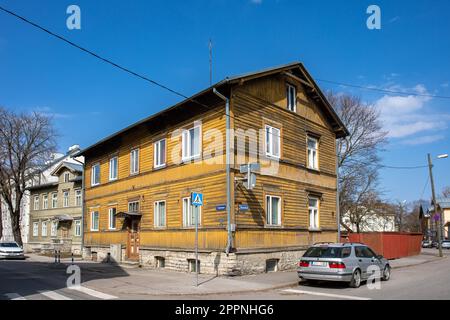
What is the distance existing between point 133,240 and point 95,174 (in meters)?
7.58

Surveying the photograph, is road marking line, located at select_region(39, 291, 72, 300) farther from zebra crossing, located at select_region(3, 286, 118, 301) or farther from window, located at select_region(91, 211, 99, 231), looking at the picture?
window, located at select_region(91, 211, 99, 231)

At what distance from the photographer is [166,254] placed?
70.7 ft

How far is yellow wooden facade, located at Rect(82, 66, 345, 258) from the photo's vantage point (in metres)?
18.8

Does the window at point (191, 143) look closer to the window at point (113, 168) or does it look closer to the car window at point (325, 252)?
the car window at point (325, 252)

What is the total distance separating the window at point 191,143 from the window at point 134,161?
5.08 metres

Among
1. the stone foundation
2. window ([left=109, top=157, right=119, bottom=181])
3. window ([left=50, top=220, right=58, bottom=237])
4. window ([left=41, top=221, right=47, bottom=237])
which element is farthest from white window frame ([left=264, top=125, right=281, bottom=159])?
window ([left=41, top=221, right=47, bottom=237])

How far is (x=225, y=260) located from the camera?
700 inches

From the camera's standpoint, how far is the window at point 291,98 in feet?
74.4

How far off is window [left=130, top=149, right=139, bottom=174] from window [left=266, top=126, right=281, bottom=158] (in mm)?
8297

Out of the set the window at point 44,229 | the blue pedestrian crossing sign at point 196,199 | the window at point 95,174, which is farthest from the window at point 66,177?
the blue pedestrian crossing sign at point 196,199

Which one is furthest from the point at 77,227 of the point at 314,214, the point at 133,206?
the point at 314,214
